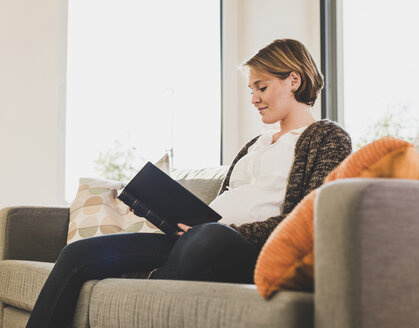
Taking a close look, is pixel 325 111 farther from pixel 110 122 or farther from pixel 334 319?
pixel 334 319

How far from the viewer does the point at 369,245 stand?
972 millimetres

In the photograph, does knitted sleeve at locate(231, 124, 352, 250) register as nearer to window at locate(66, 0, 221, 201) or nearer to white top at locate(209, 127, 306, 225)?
white top at locate(209, 127, 306, 225)

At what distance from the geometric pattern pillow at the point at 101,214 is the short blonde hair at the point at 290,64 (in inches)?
29.2

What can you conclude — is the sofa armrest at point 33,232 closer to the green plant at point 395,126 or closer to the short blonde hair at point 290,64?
the short blonde hair at point 290,64

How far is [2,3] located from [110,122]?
1.08 metres

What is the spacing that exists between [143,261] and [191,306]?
49 cm

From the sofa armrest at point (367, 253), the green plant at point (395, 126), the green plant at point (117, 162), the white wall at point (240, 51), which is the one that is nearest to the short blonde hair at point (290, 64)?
the sofa armrest at point (367, 253)

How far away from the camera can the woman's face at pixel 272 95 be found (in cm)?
205

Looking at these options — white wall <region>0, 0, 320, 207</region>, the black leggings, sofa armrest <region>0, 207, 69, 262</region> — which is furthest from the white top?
white wall <region>0, 0, 320, 207</region>

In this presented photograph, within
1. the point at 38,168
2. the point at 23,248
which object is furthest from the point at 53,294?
the point at 38,168

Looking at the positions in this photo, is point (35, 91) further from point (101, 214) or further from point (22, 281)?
point (22, 281)

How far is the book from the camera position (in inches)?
64.9

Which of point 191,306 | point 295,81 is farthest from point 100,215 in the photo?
point 191,306

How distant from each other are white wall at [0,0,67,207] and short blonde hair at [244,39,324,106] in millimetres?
2088
